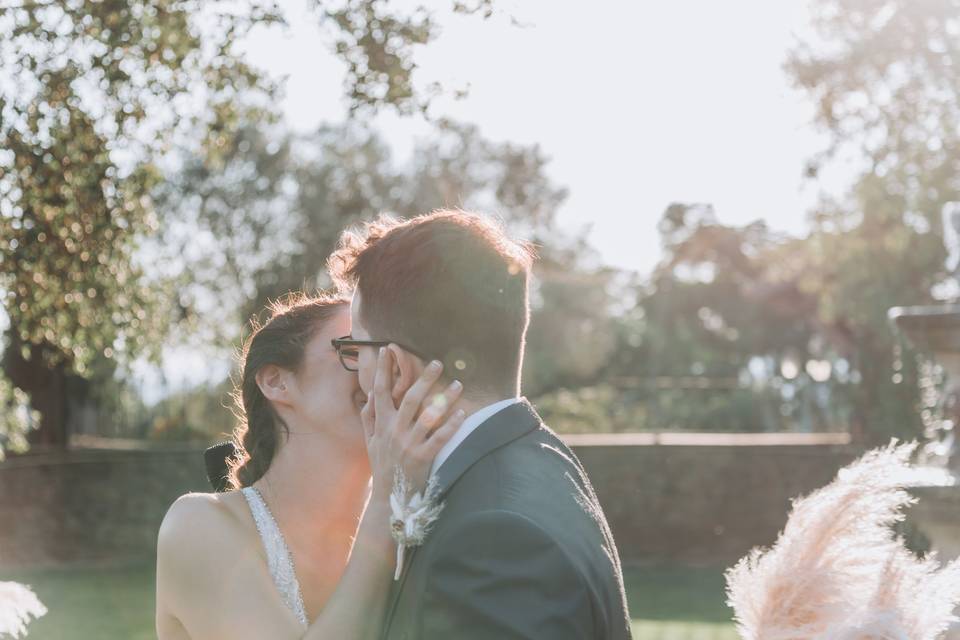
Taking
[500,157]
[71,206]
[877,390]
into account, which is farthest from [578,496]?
[500,157]

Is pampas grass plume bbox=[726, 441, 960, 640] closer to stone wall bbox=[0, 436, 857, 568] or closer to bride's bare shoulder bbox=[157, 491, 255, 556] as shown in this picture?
bride's bare shoulder bbox=[157, 491, 255, 556]

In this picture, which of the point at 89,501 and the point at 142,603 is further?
the point at 89,501

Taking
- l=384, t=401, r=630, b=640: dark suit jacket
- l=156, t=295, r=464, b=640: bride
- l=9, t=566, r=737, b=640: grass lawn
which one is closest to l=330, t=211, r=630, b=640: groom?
l=384, t=401, r=630, b=640: dark suit jacket

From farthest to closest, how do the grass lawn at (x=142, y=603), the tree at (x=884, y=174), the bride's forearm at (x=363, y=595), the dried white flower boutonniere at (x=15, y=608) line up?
the tree at (x=884, y=174) < the grass lawn at (x=142, y=603) < the dried white flower boutonniere at (x=15, y=608) < the bride's forearm at (x=363, y=595)

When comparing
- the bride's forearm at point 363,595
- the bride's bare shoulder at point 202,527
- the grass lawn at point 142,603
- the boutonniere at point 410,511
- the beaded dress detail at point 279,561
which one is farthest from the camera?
the grass lawn at point 142,603

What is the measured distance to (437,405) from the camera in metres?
2.25

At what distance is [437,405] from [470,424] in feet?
0.26

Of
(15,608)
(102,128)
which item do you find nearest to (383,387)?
(15,608)

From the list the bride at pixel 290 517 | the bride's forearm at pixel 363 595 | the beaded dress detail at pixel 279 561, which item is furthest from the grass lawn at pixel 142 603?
the bride's forearm at pixel 363 595

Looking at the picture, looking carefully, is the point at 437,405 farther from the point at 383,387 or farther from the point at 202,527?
the point at 202,527

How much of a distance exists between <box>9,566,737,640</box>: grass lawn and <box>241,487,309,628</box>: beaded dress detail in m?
8.51

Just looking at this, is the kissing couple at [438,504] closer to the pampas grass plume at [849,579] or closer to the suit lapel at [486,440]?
the suit lapel at [486,440]

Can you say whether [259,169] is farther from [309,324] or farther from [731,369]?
[309,324]

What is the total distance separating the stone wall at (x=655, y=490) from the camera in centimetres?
1573
